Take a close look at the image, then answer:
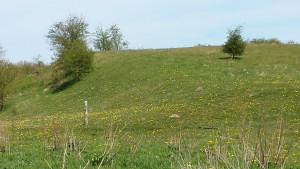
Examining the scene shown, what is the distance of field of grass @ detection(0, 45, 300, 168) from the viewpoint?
10.1 meters

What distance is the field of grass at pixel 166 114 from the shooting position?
1015 cm

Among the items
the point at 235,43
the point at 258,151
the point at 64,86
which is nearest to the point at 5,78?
the point at 64,86

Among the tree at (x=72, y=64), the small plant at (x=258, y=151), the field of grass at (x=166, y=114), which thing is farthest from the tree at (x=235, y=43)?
the small plant at (x=258, y=151)

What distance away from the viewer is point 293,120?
21.6 m

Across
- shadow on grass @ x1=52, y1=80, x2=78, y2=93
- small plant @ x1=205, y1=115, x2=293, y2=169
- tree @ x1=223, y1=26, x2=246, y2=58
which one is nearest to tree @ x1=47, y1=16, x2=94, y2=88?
shadow on grass @ x1=52, y1=80, x2=78, y2=93

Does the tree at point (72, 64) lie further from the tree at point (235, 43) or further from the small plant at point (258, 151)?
the small plant at point (258, 151)

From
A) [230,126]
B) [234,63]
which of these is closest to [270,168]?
[230,126]

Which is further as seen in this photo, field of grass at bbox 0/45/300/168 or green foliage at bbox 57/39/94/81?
green foliage at bbox 57/39/94/81

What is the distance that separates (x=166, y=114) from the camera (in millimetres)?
25906

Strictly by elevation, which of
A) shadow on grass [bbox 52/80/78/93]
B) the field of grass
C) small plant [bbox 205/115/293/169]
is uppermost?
small plant [bbox 205/115/293/169]

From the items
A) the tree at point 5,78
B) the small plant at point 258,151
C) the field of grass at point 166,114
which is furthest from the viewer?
the tree at point 5,78

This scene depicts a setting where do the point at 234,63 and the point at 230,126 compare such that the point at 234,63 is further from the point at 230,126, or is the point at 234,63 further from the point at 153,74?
the point at 230,126

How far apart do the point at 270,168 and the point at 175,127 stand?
1269 centimetres

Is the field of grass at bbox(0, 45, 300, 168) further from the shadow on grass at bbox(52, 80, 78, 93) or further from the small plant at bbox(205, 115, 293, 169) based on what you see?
the shadow on grass at bbox(52, 80, 78, 93)
